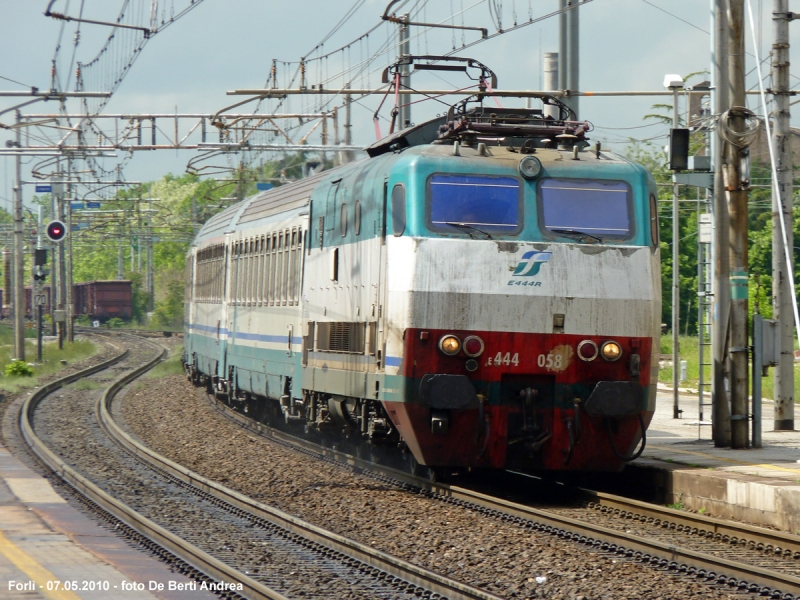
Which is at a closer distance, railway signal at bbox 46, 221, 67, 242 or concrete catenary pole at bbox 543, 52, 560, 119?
concrete catenary pole at bbox 543, 52, 560, 119

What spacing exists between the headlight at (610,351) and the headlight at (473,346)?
116 centimetres

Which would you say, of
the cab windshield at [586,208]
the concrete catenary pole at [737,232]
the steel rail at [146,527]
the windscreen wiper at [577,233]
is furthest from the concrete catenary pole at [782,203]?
the steel rail at [146,527]

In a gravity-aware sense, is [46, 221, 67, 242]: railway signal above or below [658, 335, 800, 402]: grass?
above

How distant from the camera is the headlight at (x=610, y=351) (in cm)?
1157

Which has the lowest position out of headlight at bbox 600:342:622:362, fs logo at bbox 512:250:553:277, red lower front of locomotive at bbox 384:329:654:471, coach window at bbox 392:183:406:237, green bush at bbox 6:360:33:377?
green bush at bbox 6:360:33:377

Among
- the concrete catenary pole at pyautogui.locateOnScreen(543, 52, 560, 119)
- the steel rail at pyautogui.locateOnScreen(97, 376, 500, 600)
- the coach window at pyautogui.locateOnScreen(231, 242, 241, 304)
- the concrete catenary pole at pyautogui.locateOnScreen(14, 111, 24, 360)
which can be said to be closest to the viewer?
the steel rail at pyautogui.locateOnScreen(97, 376, 500, 600)

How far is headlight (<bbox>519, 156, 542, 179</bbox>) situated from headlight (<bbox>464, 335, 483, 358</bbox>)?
5.49ft

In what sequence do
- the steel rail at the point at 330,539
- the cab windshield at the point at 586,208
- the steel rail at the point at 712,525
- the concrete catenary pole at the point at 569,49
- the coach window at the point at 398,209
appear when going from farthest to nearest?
the concrete catenary pole at the point at 569,49
the cab windshield at the point at 586,208
the coach window at the point at 398,209
the steel rail at the point at 712,525
the steel rail at the point at 330,539

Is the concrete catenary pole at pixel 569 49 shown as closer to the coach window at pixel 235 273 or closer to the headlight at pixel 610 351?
the headlight at pixel 610 351

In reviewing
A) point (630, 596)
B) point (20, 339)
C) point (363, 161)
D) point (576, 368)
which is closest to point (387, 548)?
point (630, 596)

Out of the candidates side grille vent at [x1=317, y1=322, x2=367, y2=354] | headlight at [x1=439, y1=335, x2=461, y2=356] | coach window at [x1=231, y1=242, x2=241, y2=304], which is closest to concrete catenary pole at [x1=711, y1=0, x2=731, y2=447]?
headlight at [x1=439, y1=335, x2=461, y2=356]

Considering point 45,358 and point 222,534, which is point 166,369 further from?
point 222,534

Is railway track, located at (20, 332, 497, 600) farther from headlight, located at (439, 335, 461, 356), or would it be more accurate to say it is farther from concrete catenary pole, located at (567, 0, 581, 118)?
concrete catenary pole, located at (567, 0, 581, 118)

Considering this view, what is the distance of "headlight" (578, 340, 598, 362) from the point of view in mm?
11539
